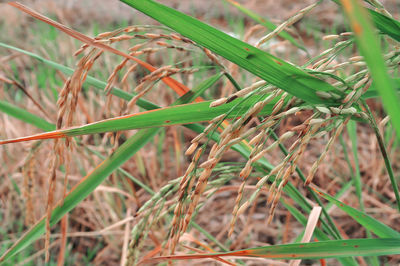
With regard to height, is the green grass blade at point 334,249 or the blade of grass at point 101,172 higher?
the blade of grass at point 101,172

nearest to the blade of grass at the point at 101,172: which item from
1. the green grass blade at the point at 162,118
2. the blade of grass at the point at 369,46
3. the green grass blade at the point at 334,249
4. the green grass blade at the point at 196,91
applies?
the green grass blade at the point at 196,91

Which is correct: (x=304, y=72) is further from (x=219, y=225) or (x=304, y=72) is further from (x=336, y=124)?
(x=219, y=225)

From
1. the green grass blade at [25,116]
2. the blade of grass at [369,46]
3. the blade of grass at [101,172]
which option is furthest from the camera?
the green grass blade at [25,116]

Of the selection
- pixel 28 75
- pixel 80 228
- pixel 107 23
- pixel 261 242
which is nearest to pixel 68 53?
pixel 28 75

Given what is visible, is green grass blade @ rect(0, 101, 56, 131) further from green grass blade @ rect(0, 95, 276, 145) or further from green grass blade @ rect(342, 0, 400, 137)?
green grass blade @ rect(342, 0, 400, 137)

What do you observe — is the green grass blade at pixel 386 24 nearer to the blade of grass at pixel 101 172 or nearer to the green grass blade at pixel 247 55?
the green grass blade at pixel 247 55

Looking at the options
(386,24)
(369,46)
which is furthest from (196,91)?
(369,46)

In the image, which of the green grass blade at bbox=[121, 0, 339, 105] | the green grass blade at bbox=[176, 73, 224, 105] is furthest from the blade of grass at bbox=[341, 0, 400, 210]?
the green grass blade at bbox=[176, 73, 224, 105]

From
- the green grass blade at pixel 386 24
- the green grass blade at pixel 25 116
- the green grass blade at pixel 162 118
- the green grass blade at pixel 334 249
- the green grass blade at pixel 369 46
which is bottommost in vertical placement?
the green grass blade at pixel 334 249

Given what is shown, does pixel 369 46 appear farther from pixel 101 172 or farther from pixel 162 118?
pixel 101 172
